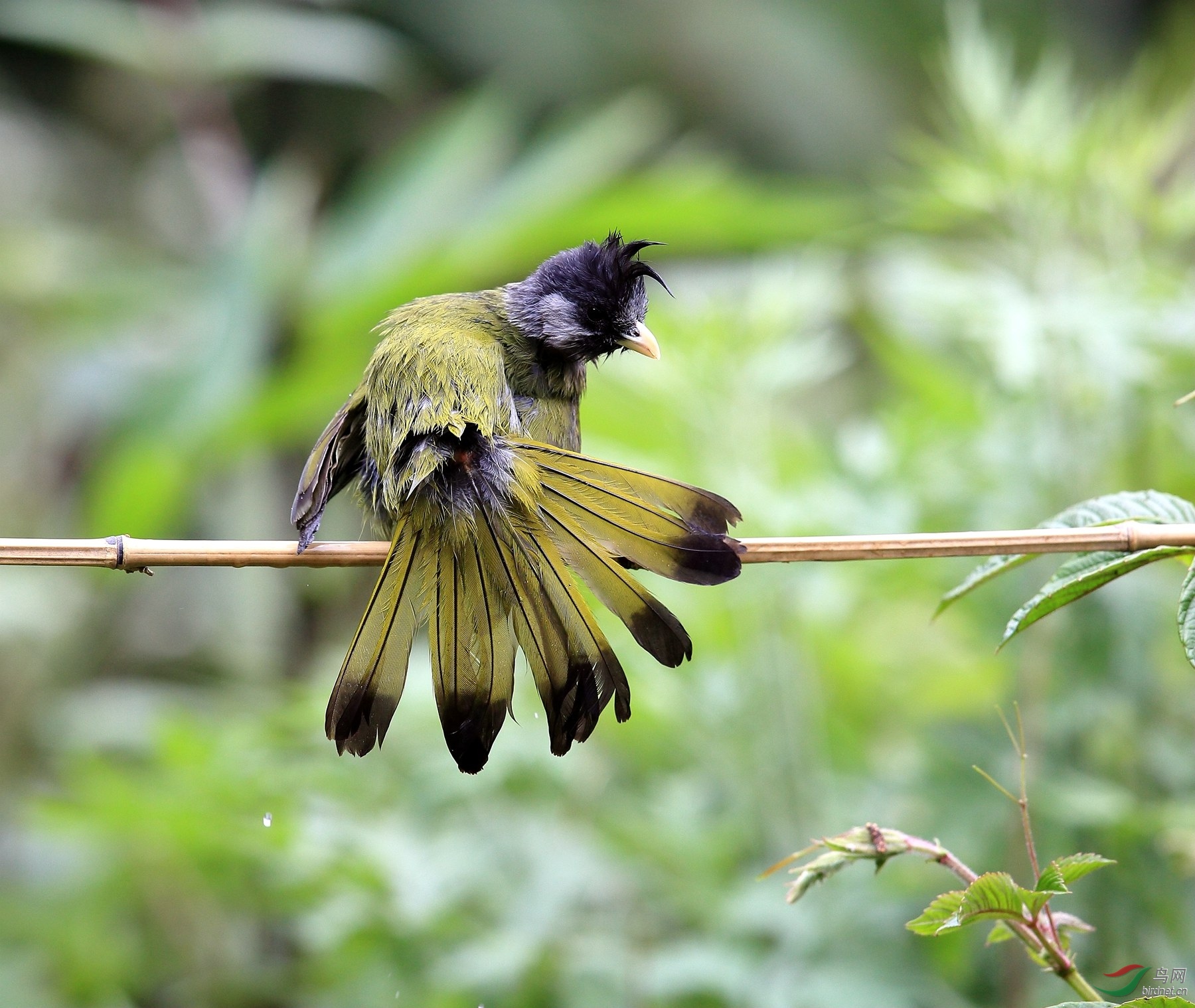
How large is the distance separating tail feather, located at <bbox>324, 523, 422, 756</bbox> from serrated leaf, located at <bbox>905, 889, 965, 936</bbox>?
0.67 m

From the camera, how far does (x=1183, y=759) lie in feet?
7.05

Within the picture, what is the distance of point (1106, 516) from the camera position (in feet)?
4.23

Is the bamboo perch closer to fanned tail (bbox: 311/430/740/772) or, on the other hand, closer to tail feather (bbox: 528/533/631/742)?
fanned tail (bbox: 311/430/740/772)

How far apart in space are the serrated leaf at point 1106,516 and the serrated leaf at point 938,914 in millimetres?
286

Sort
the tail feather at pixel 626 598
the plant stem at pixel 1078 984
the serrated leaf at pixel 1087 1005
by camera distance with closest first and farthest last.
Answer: the serrated leaf at pixel 1087 1005 < the plant stem at pixel 1078 984 < the tail feather at pixel 626 598

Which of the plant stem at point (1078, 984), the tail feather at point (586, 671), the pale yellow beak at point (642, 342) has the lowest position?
the plant stem at point (1078, 984)

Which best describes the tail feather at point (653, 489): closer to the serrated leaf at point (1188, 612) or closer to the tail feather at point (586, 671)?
the tail feather at point (586, 671)

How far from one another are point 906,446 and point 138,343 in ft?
12.4

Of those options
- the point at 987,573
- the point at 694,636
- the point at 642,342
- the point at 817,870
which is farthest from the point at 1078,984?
the point at 694,636

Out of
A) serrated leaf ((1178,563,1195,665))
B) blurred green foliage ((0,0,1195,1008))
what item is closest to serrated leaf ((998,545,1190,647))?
serrated leaf ((1178,563,1195,665))

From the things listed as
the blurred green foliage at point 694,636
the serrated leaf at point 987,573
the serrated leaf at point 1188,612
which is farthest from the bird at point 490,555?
the blurred green foliage at point 694,636

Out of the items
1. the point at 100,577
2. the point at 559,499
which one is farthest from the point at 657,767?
the point at 100,577

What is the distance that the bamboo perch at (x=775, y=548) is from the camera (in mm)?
1254

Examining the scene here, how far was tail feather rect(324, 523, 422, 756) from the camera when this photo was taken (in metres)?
1.51
